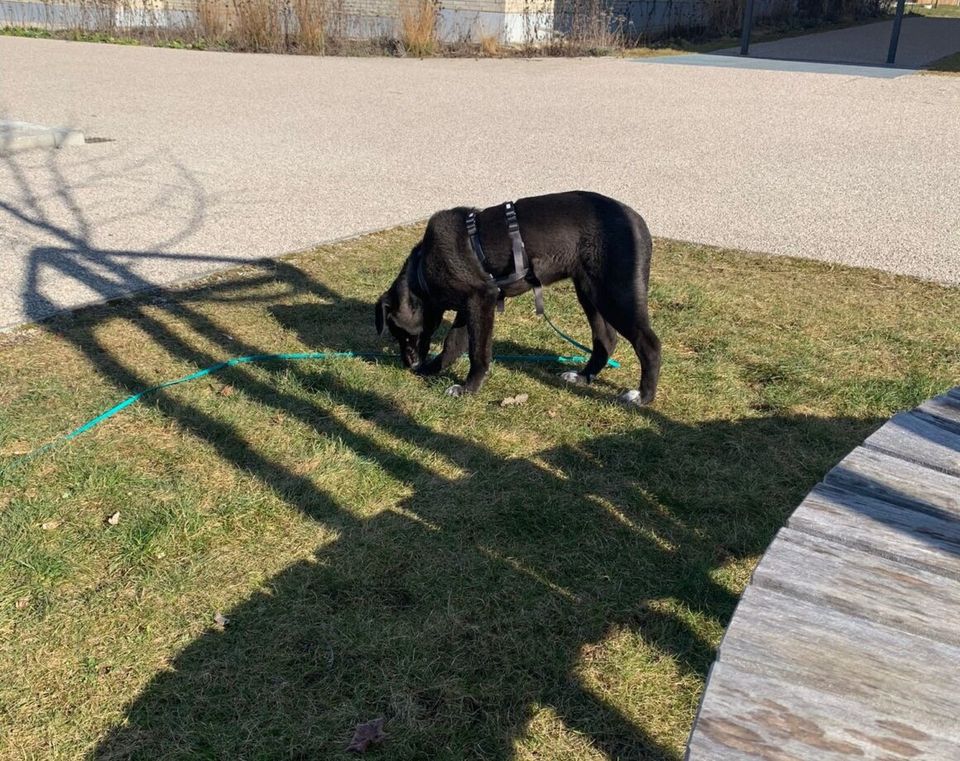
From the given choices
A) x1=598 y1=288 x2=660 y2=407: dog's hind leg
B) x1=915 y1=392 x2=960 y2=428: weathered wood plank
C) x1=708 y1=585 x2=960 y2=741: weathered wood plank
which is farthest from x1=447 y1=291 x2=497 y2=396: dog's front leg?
x1=708 y1=585 x2=960 y2=741: weathered wood plank

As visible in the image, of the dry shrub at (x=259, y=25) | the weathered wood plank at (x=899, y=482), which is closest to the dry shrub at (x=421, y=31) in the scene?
the dry shrub at (x=259, y=25)

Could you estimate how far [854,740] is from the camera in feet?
5.03

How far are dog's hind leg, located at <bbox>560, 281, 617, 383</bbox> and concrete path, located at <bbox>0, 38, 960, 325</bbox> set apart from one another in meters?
2.84

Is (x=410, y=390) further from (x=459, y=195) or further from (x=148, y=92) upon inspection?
(x=148, y=92)

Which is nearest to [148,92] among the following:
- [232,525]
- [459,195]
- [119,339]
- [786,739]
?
[459,195]

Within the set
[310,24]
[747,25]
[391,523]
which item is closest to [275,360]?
[391,523]

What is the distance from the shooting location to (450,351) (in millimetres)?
4891

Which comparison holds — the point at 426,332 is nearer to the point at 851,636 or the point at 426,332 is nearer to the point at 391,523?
the point at 391,523

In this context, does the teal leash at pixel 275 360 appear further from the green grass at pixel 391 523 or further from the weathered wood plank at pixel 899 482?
the weathered wood plank at pixel 899 482

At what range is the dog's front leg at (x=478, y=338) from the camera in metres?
4.46

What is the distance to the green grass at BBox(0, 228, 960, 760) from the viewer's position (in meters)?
2.67

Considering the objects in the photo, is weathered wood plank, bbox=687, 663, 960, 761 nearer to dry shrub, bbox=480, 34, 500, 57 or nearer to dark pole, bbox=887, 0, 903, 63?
dry shrub, bbox=480, 34, 500, 57

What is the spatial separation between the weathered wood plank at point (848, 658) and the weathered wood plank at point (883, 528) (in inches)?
10.9

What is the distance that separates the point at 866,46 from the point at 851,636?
956 inches
